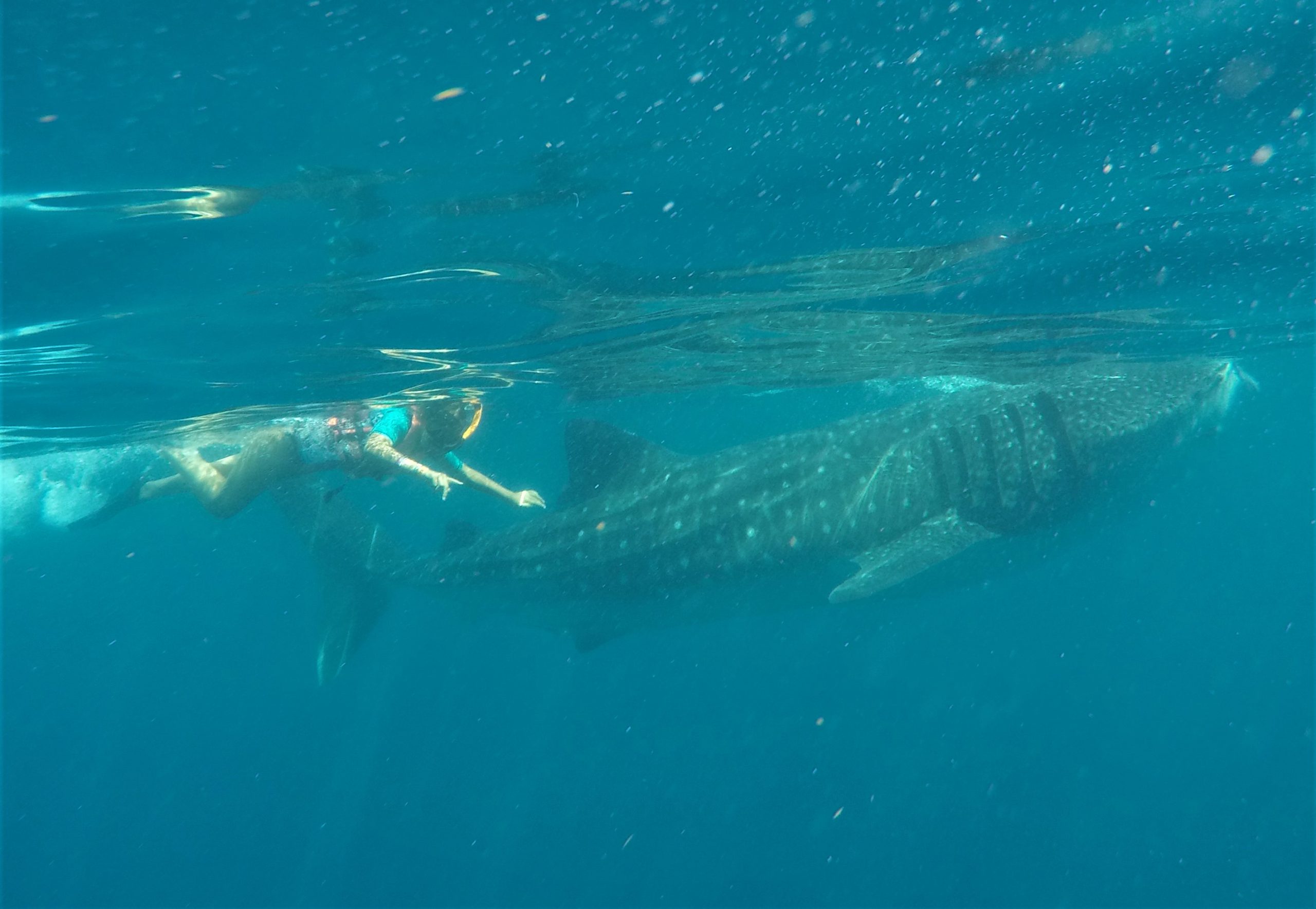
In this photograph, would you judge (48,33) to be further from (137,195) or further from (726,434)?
(726,434)

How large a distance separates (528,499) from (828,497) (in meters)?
4.57

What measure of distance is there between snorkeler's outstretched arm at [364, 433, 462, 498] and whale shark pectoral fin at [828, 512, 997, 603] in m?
5.46

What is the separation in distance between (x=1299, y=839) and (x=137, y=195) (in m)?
28.6

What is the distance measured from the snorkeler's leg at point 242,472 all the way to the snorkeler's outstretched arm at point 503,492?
272cm

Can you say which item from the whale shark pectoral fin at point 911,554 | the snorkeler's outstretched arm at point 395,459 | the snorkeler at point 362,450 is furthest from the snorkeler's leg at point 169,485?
the whale shark pectoral fin at point 911,554

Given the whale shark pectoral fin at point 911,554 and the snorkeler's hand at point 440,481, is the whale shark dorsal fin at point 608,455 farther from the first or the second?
the whale shark pectoral fin at point 911,554

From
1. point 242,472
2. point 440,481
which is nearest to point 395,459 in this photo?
point 440,481

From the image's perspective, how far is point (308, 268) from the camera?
27.8ft

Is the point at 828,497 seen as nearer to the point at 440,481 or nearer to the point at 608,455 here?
the point at 608,455

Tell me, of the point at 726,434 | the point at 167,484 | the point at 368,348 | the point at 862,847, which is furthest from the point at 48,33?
the point at 726,434

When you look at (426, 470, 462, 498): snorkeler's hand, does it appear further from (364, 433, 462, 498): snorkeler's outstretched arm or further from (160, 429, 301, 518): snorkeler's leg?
(160, 429, 301, 518): snorkeler's leg

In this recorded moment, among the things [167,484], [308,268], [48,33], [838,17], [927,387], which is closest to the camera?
[48,33]

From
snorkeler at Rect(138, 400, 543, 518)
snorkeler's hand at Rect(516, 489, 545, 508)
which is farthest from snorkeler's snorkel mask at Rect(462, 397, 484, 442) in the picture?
snorkeler's hand at Rect(516, 489, 545, 508)

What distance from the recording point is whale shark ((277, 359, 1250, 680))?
10.2m
